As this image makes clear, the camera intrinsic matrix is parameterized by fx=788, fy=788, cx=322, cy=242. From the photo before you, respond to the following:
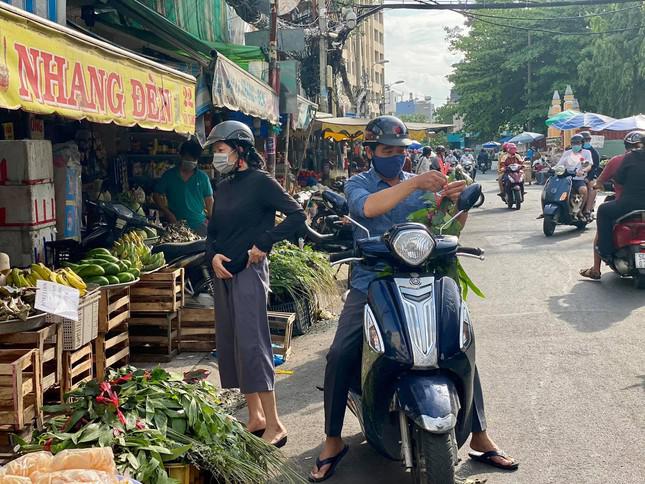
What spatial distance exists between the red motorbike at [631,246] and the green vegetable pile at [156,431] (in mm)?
6514

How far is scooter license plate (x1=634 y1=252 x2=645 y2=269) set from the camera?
9.18 m

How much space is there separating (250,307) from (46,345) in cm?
132

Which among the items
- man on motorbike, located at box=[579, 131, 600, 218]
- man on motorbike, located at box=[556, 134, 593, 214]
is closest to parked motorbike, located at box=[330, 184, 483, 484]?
man on motorbike, located at box=[556, 134, 593, 214]

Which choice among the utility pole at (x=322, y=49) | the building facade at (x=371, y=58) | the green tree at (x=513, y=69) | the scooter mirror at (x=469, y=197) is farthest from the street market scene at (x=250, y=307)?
the building facade at (x=371, y=58)

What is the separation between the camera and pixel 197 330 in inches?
284

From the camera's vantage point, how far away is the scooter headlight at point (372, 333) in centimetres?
377

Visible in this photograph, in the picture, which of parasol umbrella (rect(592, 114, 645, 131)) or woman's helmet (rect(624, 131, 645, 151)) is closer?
woman's helmet (rect(624, 131, 645, 151))

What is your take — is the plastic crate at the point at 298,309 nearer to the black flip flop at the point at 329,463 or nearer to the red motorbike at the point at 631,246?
the black flip flop at the point at 329,463

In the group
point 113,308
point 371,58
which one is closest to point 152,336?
point 113,308

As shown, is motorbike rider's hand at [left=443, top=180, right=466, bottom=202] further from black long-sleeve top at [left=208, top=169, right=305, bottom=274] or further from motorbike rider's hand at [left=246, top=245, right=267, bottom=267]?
motorbike rider's hand at [left=246, top=245, right=267, bottom=267]

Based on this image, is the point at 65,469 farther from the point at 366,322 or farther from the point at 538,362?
the point at 538,362

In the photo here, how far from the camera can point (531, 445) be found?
183 inches

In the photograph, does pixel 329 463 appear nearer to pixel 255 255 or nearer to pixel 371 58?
pixel 255 255

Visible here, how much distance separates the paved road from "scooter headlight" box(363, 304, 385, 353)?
928 mm
